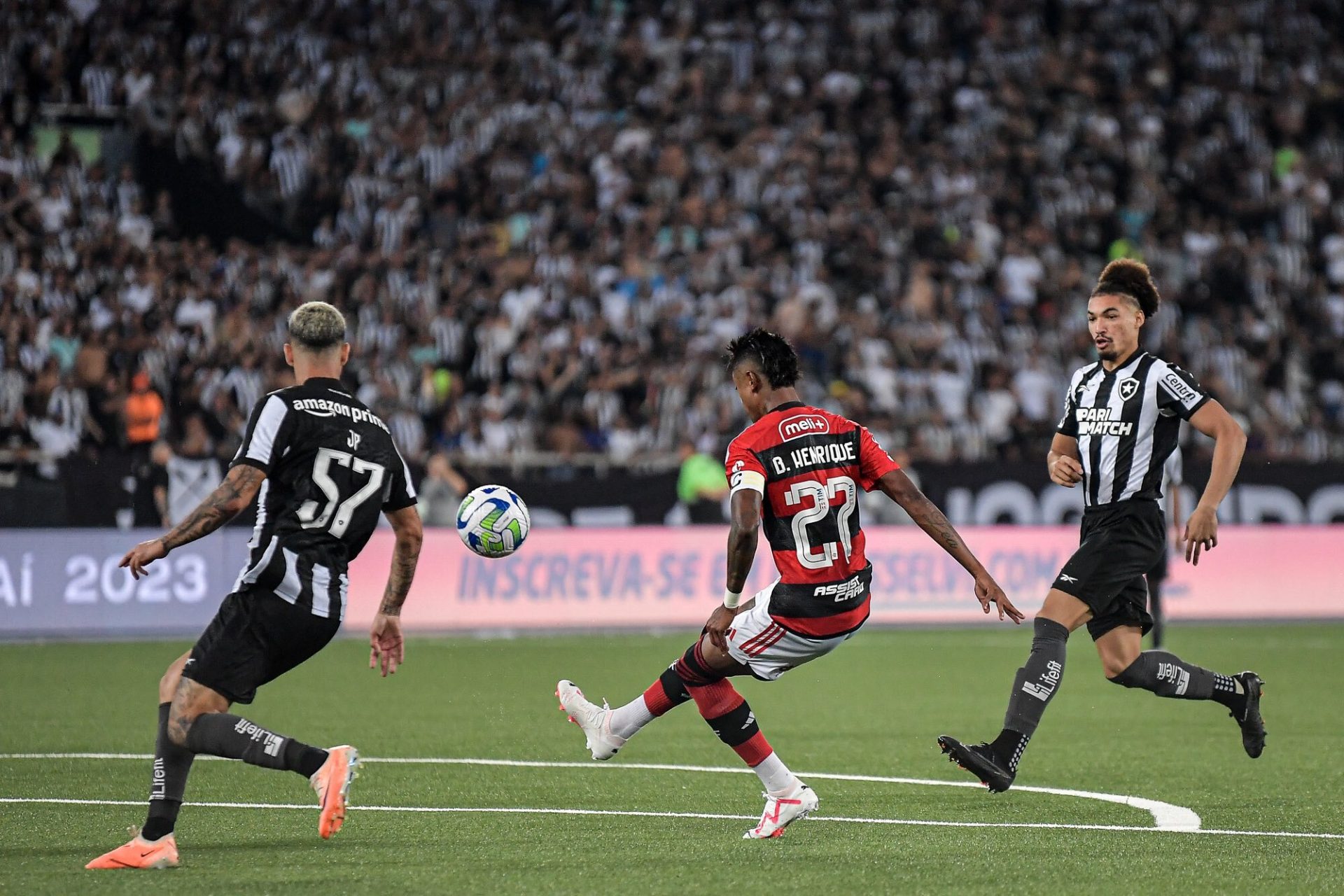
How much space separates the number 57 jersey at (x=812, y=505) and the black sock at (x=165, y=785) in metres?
2.26

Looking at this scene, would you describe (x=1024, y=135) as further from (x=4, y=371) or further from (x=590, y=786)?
(x=590, y=786)

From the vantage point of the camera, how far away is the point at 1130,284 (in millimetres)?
8070

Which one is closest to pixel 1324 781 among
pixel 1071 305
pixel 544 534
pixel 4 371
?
pixel 544 534

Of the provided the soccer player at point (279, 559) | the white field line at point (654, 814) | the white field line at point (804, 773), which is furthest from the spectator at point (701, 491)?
the soccer player at point (279, 559)

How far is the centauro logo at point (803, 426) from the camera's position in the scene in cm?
719

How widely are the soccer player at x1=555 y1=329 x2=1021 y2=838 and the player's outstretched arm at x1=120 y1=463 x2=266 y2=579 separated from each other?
186 cm

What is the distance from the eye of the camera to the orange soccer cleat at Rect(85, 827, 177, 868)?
20.4ft

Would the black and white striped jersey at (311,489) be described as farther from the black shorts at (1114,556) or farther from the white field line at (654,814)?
the black shorts at (1114,556)

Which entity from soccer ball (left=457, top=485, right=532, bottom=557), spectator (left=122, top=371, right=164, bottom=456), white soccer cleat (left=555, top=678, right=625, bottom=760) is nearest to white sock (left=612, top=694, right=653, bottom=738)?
white soccer cleat (left=555, top=678, right=625, bottom=760)

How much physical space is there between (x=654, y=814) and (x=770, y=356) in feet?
6.54

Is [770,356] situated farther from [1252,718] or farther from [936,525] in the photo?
[1252,718]

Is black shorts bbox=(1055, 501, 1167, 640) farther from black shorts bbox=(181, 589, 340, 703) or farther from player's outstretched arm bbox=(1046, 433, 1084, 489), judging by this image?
black shorts bbox=(181, 589, 340, 703)

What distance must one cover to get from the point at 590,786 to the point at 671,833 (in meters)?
1.49

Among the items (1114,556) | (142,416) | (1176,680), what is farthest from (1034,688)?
(142,416)
